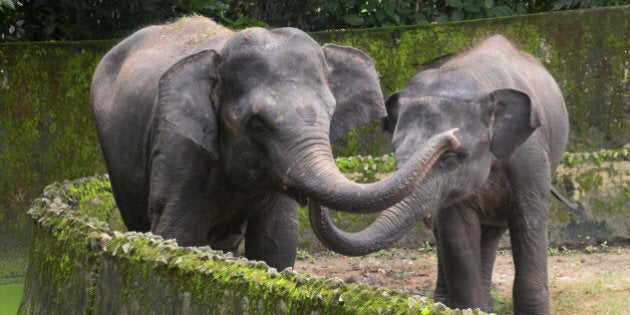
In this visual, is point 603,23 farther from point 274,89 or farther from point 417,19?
point 274,89

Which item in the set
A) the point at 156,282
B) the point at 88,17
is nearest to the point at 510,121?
the point at 156,282

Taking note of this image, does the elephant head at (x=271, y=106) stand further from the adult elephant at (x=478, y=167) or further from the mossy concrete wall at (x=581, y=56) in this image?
the mossy concrete wall at (x=581, y=56)

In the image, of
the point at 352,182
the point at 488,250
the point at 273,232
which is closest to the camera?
the point at 352,182

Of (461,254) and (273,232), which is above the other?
(273,232)

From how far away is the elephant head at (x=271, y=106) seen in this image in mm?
5621

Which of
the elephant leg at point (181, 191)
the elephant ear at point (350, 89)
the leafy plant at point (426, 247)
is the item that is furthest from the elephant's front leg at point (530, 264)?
the leafy plant at point (426, 247)

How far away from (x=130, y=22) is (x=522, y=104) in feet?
15.5

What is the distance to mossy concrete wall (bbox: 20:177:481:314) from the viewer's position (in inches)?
158

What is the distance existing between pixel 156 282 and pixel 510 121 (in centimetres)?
285

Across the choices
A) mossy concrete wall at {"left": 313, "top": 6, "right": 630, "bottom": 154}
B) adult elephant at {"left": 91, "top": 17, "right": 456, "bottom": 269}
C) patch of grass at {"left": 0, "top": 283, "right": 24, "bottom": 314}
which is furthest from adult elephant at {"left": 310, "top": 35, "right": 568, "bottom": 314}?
mossy concrete wall at {"left": 313, "top": 6, "right": 630, "bottom": 154}

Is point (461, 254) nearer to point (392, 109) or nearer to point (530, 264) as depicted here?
point (530, 264)

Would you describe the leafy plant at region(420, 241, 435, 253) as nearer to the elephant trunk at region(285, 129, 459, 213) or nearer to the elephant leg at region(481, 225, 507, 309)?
the elephant leg at region(481, 225, 507, 309)

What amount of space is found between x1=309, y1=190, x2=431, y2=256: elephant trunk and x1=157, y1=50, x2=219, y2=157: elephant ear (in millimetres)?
675

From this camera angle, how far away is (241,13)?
12.2m
